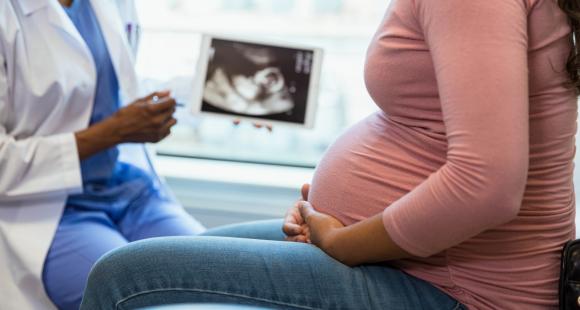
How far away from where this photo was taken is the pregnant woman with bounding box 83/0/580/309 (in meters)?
0.69

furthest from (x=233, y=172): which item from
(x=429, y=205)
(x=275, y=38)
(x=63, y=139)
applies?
(x=429, y=205)

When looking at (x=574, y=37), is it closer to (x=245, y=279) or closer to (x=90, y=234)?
(x=245, y=279)

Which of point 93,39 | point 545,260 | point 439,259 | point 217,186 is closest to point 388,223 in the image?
point 439,259

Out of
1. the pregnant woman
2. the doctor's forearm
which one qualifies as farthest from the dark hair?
the doctor's forearm

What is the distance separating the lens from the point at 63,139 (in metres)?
1.26

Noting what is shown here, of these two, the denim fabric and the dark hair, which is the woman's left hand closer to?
the dark hair

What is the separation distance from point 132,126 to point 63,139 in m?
0.13

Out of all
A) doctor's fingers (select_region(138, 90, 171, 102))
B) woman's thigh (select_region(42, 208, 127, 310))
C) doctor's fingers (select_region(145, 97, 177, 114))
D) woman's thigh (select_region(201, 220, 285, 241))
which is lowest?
woman's thigh (select_region(42, 208, 127, 310))

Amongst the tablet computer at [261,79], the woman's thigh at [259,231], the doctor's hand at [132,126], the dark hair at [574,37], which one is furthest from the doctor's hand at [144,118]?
the dark hair at [574,37]

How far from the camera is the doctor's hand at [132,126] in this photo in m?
1.29

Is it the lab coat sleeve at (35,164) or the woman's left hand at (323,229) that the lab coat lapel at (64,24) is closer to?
the lab coat sleeve at (35,164)

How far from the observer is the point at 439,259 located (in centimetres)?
82

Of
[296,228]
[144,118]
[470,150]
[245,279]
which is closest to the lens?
[470,150]

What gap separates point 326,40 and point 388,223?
1116 millimetres
